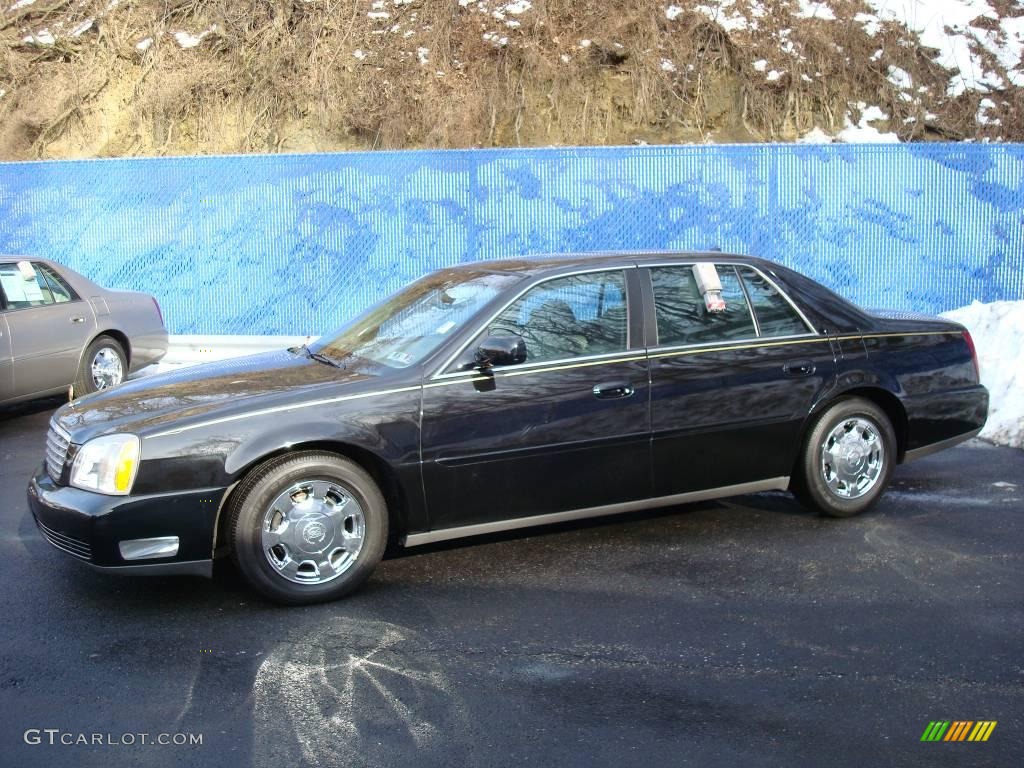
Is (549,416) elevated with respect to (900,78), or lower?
lower

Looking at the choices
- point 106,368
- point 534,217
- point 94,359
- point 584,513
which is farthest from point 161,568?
point 534,217

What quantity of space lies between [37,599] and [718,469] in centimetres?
338

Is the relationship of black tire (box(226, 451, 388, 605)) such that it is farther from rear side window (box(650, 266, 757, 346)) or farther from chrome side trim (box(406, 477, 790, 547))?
rear side window (box(650, 266, 757, 346))

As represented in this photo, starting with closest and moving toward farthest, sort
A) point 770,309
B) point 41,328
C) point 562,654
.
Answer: point 562,654 < point 770,309 < point 41,328

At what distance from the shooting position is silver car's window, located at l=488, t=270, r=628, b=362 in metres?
5.41

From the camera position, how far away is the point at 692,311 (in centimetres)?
582

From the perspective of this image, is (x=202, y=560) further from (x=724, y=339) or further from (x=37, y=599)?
(x=724, y=339)

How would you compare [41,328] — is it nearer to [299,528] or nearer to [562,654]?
[299,528]

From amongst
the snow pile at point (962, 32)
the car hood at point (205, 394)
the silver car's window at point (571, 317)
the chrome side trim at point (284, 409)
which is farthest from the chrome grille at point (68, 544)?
the snow pile at point (962, 32)

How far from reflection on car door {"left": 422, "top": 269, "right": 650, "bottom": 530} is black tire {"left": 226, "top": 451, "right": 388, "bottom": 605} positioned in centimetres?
31

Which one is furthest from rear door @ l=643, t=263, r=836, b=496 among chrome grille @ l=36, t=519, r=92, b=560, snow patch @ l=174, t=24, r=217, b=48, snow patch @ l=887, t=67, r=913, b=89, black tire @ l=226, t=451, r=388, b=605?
snow patch @ l=174, t=24, r=217, b=48

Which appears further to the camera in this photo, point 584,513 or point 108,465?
point 584,513

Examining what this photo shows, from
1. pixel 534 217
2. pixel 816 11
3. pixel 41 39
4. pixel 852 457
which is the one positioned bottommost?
pixel 852 457

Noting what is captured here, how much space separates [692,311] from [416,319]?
1456 millimetres
